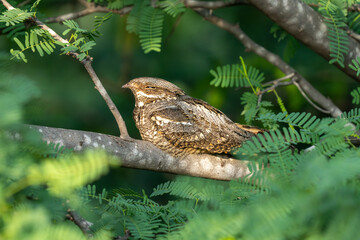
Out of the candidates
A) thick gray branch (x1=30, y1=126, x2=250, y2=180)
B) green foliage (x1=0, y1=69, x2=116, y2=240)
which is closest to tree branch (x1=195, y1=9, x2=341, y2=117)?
thick gray branch (x1=30, y1=126, x2=250, y2=180)

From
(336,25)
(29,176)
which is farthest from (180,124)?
(29,176)

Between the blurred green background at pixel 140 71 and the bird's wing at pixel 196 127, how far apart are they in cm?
137

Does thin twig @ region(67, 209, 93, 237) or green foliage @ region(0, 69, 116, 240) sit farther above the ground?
green foliage @ region(0, 69, 116, 240)

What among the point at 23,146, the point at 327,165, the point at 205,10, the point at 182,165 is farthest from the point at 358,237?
the point at 205,10

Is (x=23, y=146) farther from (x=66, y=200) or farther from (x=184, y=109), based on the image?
(x=184, y=109)

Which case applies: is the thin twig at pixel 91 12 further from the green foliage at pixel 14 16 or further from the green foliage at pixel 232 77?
the green foliage at pixel 14 16

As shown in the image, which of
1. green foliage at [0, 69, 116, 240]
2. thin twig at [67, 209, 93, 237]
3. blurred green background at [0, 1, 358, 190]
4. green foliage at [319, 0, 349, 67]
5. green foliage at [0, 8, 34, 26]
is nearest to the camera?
green foliage at [0, 69, 116, 240]

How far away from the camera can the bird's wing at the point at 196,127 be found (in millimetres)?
3052

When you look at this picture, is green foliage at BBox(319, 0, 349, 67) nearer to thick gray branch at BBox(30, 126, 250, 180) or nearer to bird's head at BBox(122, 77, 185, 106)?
thick gray branch at BBox(30, 126, 250, 180)

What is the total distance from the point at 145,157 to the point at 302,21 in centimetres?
161

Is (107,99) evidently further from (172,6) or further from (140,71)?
(140,71)

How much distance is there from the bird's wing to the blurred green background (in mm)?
1366

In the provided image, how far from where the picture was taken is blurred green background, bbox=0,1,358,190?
16.1 ft

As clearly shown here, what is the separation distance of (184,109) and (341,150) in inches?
70.6
